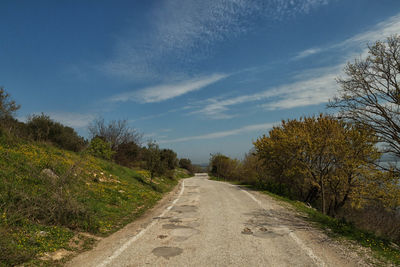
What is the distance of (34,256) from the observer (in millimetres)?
4531

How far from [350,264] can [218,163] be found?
4639cm

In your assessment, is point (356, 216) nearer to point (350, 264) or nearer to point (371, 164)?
point (371, 164)

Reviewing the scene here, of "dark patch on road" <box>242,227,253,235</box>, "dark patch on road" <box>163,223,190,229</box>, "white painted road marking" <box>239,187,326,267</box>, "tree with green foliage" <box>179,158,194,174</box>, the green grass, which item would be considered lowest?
"dark patch on road" <box>163,223,190,229</box>

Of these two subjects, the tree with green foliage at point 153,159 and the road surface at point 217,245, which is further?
the tree with green foliage at point 153,159

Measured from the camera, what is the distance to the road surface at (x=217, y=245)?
4598 mm

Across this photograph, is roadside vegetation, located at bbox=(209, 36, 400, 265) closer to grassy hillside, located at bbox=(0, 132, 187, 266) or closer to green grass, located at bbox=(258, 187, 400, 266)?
green grass, located at bbox=(258, 187, 400, 266)

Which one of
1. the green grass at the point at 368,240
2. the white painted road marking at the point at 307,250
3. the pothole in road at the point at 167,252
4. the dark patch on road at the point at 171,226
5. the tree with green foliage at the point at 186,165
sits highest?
the tree with green foliage at the point at 186,165

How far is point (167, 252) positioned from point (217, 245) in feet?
3.96

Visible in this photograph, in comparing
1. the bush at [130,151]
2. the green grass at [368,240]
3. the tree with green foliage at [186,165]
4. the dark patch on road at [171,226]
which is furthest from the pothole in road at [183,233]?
the tree with green foliage at [186,165]

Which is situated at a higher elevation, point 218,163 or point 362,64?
point 362,64

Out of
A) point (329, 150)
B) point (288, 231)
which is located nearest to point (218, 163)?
point (329, 150)

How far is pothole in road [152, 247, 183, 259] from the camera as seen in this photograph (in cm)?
486

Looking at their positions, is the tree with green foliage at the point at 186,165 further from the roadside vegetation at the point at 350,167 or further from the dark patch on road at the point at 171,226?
the dark patch on road at the point at 171,226

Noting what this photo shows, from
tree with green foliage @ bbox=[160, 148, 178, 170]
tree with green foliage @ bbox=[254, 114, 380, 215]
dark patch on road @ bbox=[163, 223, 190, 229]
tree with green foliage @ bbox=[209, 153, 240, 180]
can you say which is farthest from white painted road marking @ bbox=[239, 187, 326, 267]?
tree with green foliage @ bbox=[209, 153, 240, 180]
